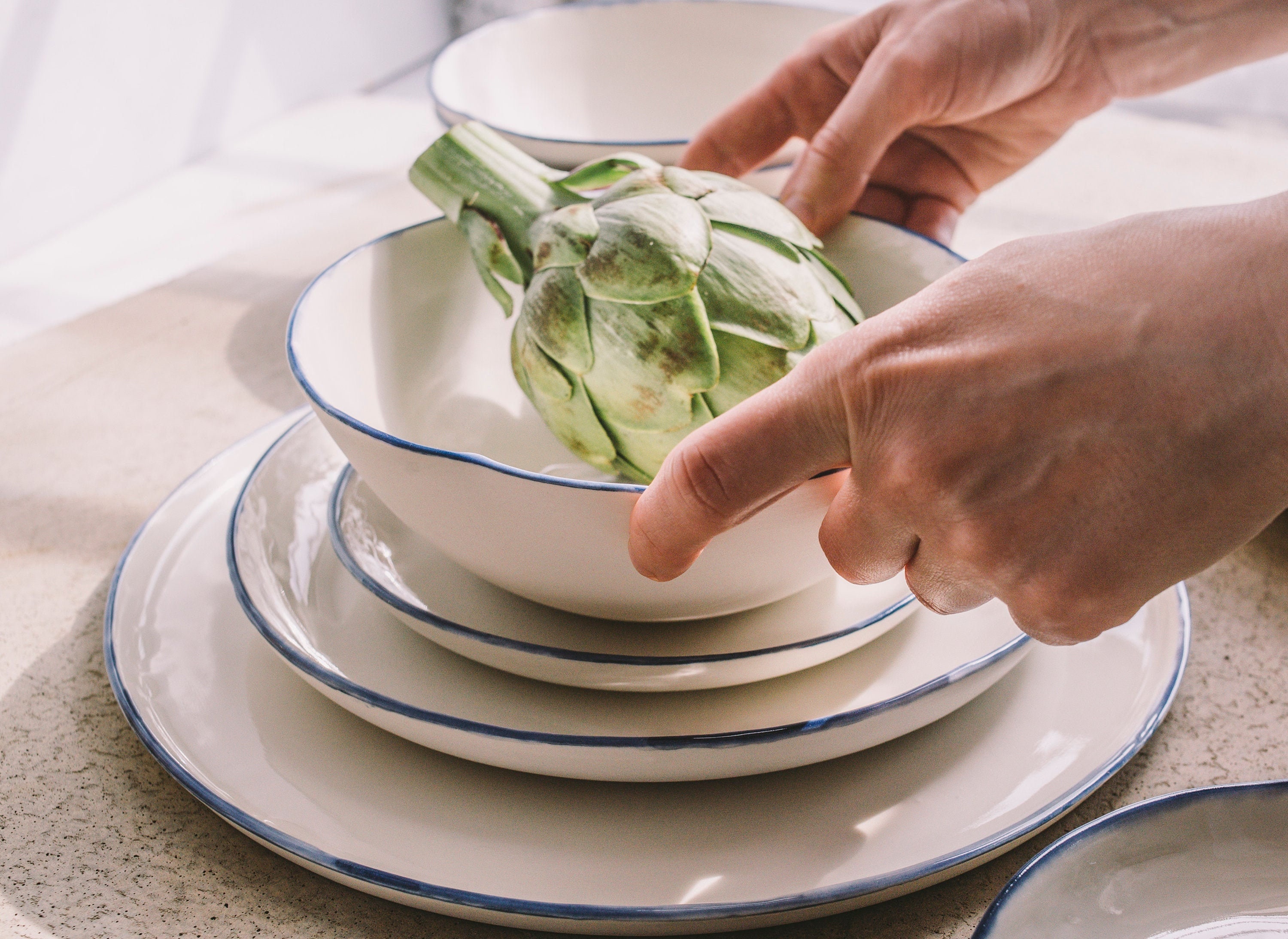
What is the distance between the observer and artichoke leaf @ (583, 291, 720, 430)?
1.39 ft

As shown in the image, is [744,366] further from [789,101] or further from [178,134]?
[178,134]

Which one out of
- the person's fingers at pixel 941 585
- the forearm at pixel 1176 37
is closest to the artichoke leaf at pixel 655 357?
the person's fingers at pixel 941 585

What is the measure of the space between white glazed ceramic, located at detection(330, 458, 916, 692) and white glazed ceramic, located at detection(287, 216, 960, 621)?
0.01 meters

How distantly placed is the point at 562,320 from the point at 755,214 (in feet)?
0.31

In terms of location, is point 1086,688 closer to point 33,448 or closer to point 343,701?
point 343,701

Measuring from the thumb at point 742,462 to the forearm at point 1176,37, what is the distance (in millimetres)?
474

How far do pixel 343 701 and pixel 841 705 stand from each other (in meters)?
0.18

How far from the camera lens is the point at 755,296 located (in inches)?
17.0

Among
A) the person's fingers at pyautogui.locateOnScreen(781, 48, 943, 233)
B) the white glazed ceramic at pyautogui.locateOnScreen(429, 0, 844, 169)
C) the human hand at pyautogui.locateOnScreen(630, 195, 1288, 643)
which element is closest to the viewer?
the human hand at pyautogui.locateOnScreen(630, 195, 1288, 643)

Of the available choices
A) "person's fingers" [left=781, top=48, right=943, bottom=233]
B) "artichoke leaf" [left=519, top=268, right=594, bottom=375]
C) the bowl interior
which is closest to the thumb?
"artichoke leaf" [left=519, top=268, right=594, bottom=375]

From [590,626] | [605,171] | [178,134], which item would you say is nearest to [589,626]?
[590,626]

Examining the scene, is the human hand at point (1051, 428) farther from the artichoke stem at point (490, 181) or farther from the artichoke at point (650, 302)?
the artichoke stem at point (490, 181)

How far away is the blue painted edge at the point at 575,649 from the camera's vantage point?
374 mm

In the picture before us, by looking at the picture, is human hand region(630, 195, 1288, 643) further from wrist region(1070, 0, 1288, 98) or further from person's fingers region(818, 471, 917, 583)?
wrist region(1070, 0, 1288, 98)
